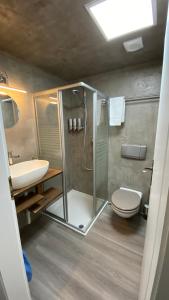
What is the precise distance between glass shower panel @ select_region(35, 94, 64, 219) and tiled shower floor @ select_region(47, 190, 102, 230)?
0.18 m

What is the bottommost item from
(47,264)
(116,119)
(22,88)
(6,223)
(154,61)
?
(47,264)

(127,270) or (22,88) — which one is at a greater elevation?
(22,88)

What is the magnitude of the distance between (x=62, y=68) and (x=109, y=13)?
1.09 m

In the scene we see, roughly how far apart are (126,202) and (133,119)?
121 cm

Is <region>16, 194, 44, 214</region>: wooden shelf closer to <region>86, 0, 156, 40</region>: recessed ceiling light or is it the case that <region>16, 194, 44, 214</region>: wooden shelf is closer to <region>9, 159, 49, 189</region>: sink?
<region>9, 159, 49, 189</region>: sink

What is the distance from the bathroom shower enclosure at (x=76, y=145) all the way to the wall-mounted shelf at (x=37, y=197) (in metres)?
0.15

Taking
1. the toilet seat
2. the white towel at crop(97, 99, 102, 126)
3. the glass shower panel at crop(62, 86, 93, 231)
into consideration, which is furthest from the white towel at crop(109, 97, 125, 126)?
the toilet seat

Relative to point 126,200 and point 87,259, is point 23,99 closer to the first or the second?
point 126,200

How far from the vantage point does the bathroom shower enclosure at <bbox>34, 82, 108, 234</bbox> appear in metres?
1.71

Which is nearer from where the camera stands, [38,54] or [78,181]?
[38,54]

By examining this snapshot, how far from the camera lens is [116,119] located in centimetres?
201

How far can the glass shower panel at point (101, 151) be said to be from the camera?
6.01ft

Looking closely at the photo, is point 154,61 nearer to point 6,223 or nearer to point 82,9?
point 82,9

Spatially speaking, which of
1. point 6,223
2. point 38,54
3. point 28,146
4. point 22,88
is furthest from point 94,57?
point 6,223
